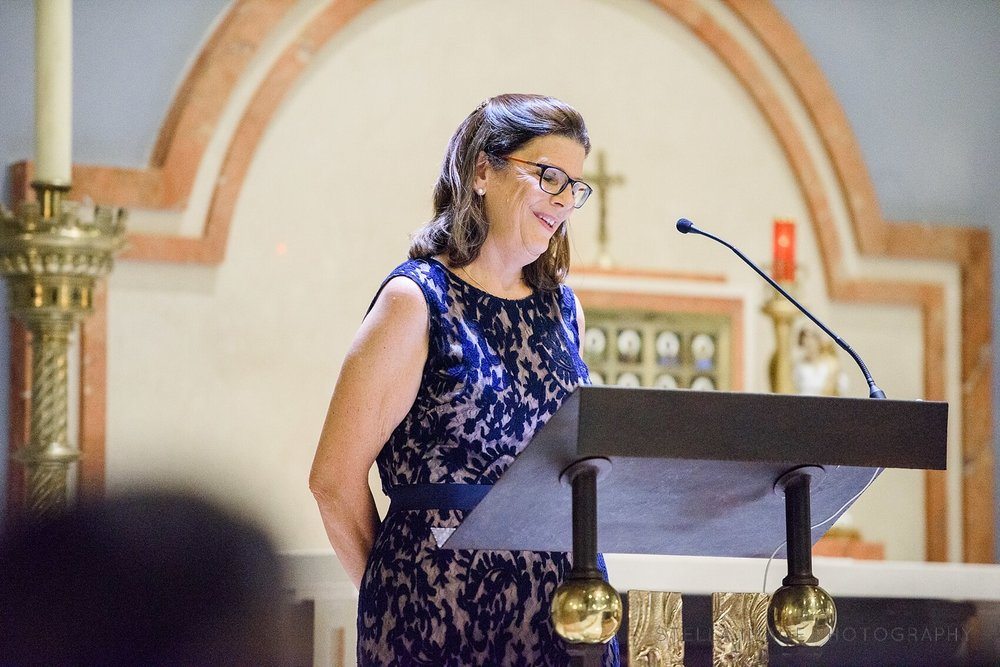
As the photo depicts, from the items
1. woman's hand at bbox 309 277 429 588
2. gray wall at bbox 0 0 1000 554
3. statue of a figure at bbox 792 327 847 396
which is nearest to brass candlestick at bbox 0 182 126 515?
woman's hand at bbox 309 277 429 588

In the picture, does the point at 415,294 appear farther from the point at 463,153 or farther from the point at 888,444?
the point at 888,444

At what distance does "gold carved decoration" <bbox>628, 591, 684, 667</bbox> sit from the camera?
1.73m

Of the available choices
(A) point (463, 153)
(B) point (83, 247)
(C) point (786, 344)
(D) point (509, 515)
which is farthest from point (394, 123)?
(D) point (509, 515)

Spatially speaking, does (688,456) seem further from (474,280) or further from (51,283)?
(51,283)

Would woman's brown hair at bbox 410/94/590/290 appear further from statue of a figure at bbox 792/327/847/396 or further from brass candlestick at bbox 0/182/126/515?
statue of a figure at bbox 792/327/847/396

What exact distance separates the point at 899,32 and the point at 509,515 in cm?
408

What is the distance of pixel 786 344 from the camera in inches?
160

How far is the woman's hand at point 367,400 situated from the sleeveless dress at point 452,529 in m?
0.03

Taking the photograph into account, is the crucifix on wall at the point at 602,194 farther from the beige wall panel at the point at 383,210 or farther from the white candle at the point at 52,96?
the white candle at the point at 52,96

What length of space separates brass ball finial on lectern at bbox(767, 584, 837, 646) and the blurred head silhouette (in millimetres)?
1021

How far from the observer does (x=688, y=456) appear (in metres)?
1.53

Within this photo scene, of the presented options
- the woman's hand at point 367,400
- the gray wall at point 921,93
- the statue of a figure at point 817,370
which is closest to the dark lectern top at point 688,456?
the woman's hand at point 367,400

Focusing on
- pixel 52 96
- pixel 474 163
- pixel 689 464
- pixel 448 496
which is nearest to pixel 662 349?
pixel 52 96

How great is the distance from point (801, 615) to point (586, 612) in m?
0.31
